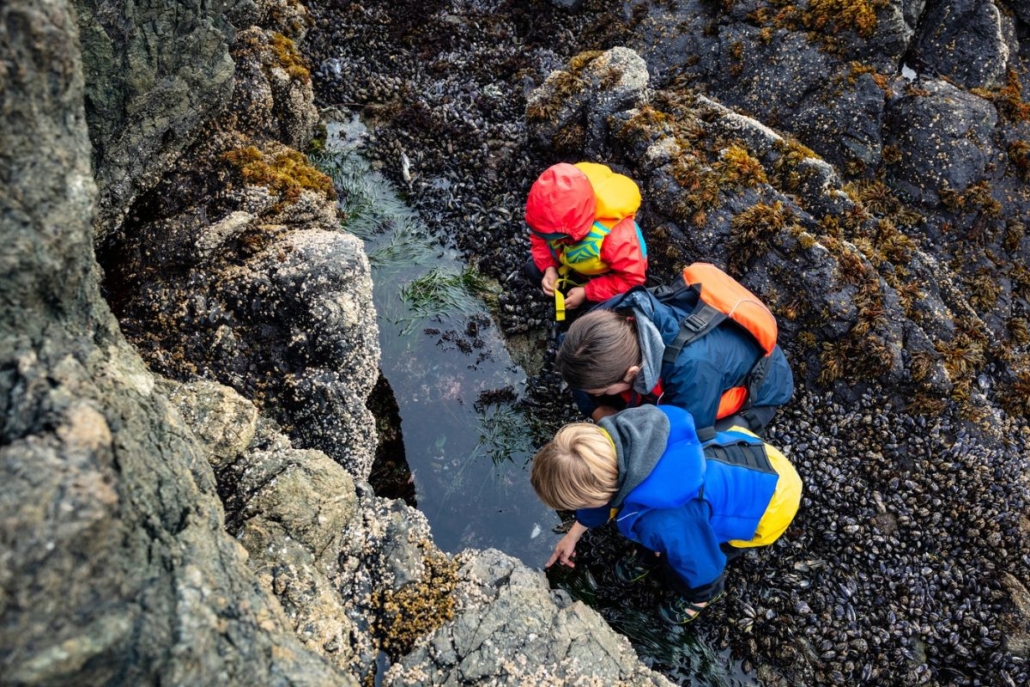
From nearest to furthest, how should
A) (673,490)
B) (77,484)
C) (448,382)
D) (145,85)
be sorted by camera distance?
(77,484)
(673,490)
(145,85)
(448,382)

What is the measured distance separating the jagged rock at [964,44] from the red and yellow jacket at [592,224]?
4.57 m

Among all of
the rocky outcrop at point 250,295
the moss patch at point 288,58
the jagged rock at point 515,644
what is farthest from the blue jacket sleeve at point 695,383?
the moss patch at point 288,58

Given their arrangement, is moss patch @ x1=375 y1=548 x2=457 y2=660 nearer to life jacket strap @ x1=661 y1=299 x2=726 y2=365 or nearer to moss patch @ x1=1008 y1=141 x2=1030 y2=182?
life jacket strap @ x1=661 y1=299 x2=726 y2=365

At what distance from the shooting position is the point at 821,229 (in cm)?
714

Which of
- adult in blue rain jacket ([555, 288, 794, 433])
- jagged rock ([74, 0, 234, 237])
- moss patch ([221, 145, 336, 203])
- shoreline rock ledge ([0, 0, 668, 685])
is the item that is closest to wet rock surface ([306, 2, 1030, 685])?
adult in blue rain jacket ([555, 288, 794, 433])

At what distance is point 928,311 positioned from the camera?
22.9 feet

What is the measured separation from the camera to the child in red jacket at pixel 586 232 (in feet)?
20.6

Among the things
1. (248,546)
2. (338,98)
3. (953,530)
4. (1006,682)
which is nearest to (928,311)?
(953,530)

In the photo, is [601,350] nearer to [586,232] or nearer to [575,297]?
[586,232]

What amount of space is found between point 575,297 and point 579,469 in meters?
2.62

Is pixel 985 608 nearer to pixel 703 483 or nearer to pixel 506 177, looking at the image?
pixel 703 483

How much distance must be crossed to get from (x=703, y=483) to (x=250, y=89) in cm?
574

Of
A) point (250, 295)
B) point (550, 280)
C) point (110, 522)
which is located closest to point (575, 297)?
point (550, 280)

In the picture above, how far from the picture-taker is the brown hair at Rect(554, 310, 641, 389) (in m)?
5.41
